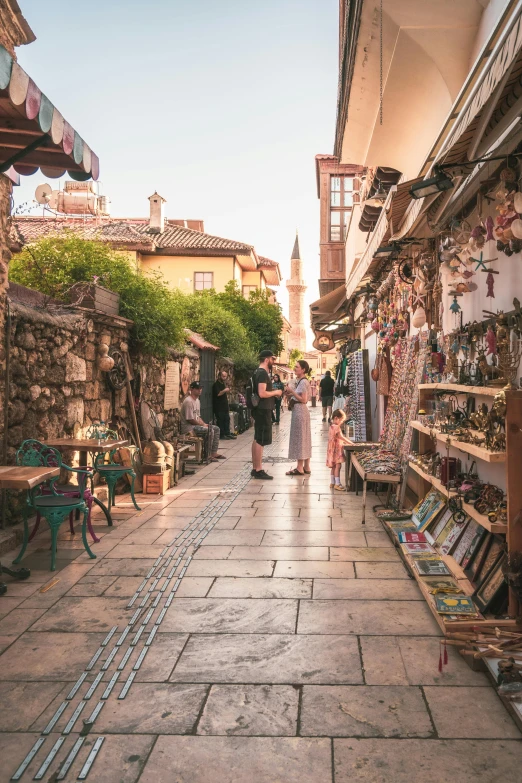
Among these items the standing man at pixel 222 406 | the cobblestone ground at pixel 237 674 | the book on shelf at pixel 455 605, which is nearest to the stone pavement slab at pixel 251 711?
the cobblestone ground at pixel 237 674

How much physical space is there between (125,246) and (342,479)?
68.3ft

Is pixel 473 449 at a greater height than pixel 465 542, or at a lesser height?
greater

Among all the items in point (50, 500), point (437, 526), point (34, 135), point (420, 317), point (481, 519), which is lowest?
point (437, 526)

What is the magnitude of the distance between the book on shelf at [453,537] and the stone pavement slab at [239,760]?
2.26 m

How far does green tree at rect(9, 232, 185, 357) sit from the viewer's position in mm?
8906

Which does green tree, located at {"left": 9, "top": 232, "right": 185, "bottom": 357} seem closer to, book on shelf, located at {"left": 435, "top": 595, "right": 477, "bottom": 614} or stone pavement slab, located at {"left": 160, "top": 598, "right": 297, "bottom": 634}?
stone pavement slab, located at {"left": 160, "top": 598, "right": 297, "bottom": 634}

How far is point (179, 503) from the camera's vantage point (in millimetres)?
7242

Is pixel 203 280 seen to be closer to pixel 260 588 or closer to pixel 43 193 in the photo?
pixel 43 193

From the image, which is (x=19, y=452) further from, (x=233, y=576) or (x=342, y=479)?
(x=342, y=479)

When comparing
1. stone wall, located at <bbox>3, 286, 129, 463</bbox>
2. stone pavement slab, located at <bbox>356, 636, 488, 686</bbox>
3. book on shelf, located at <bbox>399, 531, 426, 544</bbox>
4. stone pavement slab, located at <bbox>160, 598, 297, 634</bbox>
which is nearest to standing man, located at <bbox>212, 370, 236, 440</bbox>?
stone wall, located at <bbox>3, 286, 129, 463</bbox>

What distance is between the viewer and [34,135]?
439cm

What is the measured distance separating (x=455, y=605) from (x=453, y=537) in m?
0.97

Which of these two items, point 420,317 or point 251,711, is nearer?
point 251,711

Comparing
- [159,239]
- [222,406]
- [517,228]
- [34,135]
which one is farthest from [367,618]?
[159,239]
